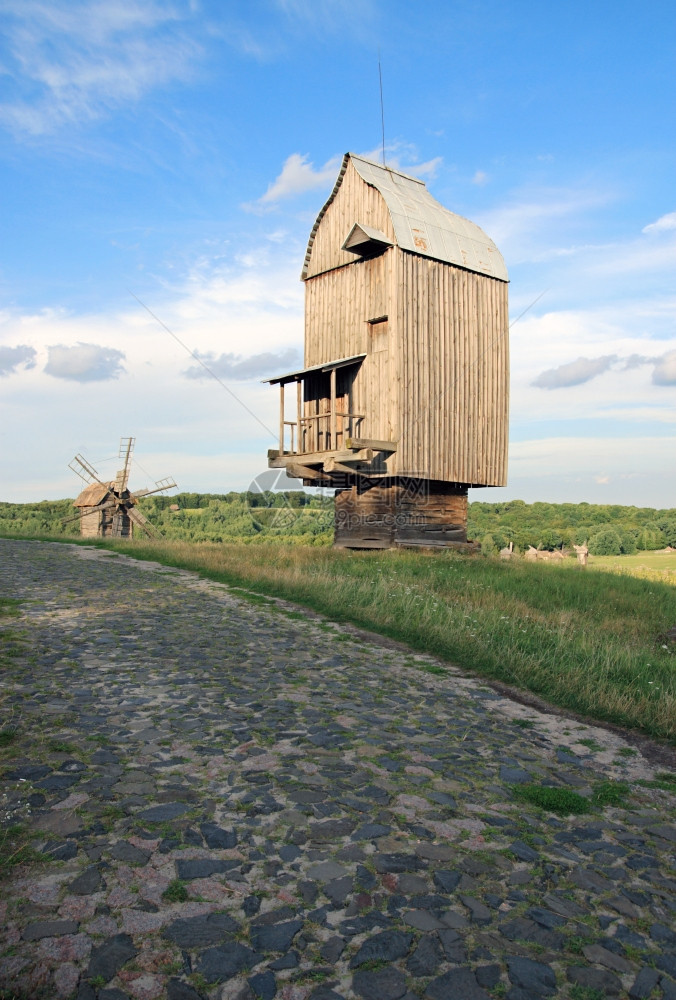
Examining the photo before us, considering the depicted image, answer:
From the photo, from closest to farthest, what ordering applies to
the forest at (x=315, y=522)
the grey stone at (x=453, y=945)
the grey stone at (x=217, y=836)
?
the grey stone at (x=453, y=945) → the grey stone at (x=217, y=836) → the forest at (x=315, y=522)

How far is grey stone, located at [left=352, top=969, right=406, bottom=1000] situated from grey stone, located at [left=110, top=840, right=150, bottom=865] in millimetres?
1386

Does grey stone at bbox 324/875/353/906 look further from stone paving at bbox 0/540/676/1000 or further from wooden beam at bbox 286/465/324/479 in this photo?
wooden beam at bbox 286/465/324/479

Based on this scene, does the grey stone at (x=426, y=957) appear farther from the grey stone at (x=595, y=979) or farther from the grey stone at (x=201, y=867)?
the grey stone at (x=201, y=867)

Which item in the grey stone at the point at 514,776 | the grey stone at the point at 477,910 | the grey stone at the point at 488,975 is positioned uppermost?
the grey stone at the point at 477,910

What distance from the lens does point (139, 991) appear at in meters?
2.84

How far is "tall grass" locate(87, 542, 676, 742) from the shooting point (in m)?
8.47

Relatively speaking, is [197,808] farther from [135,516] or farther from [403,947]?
[135,516]

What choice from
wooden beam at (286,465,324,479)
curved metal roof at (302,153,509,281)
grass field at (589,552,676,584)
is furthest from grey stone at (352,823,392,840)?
grass field at (589,552,676,584)

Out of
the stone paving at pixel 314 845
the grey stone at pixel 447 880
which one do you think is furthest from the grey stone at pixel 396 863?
the grey stone at pixel 447 880

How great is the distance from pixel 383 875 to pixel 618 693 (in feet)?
17.4

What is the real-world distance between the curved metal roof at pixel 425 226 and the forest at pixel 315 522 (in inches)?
622

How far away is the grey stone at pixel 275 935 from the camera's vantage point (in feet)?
10.3

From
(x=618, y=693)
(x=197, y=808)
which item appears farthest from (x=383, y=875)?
(x=618, y=693)

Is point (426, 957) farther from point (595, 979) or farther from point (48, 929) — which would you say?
point (48, 929)
